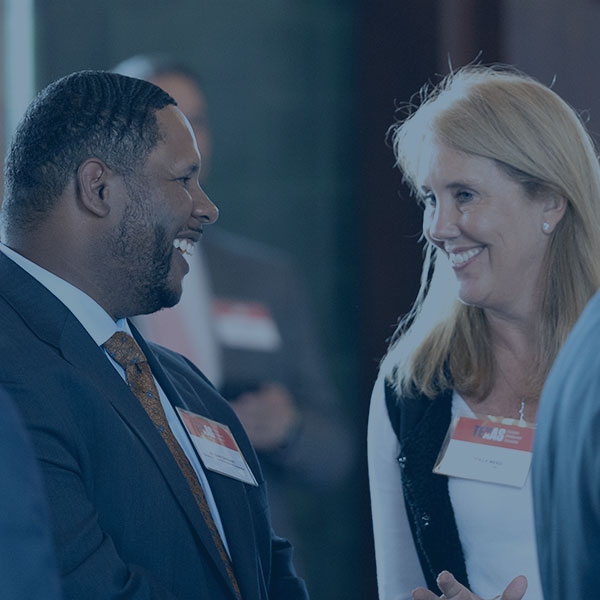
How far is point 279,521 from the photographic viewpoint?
3.36 m

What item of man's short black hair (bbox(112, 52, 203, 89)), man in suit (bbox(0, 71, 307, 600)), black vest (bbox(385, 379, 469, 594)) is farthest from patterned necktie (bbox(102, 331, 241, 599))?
man's short black hair (bbox(112, 52, 203, 89))

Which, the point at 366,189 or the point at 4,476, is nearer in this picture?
the point at 4,476

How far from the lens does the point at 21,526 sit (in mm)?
1012

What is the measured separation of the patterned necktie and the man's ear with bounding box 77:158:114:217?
0.75 ft

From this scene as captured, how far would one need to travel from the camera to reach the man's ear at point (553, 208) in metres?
2.20

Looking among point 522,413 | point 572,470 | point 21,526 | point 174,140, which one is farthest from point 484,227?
point 21,526

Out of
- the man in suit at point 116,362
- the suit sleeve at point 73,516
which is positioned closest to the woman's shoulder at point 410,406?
the man in suit at point 116,362

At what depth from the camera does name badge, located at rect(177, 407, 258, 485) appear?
193cm

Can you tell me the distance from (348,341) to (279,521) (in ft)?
4.37

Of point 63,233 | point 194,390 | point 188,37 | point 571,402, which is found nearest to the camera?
point 571,402

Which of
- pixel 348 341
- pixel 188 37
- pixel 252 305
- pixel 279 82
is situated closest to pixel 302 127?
pixel 279 82

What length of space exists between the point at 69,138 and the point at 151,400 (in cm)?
49

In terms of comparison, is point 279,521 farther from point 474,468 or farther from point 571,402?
point 571,402

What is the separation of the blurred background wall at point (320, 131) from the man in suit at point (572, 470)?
3.11m
